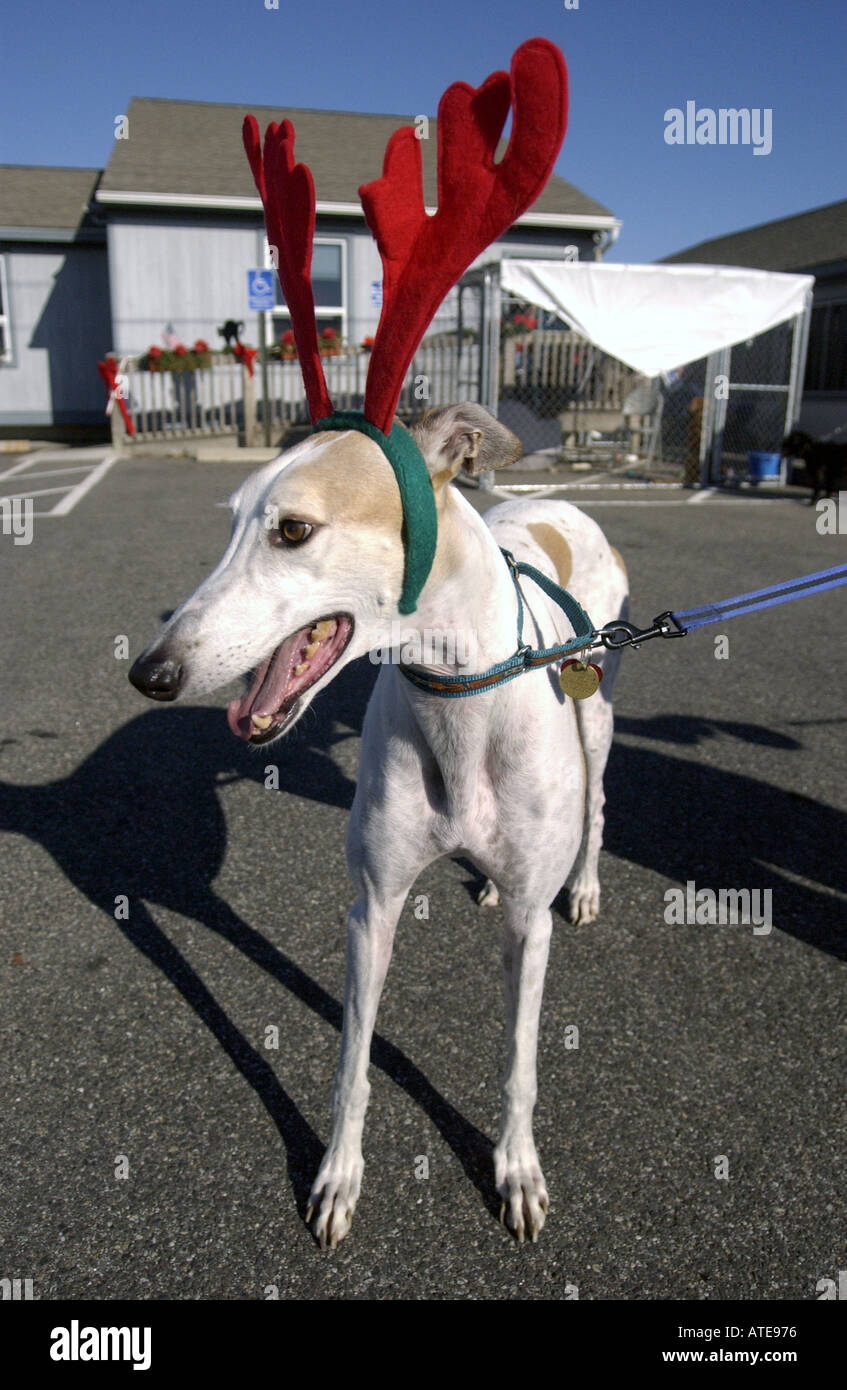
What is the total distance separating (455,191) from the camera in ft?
5.82

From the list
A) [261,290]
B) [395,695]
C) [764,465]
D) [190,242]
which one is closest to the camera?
[395,695]

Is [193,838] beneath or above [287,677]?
beneath

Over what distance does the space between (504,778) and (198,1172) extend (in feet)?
4.13

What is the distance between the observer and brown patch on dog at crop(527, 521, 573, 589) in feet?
10.3

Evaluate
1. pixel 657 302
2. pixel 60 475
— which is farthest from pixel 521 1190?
pixel 60 475

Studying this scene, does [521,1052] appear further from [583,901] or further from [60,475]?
[60,475]

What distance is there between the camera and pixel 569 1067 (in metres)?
2.75

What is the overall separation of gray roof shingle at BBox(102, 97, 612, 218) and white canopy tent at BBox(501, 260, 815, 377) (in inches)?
→ 263

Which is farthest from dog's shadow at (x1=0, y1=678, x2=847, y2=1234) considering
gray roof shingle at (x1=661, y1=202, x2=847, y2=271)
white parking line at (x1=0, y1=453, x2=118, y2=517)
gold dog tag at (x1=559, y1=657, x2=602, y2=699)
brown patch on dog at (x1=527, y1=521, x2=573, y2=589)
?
gray roof shingle at (x1=661, y1=202, x2=847, y2=271)

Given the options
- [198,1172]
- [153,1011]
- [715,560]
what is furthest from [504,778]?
[715,560]

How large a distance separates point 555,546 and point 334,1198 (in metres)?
2.06

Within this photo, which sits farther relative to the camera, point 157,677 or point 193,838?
point 193,838
